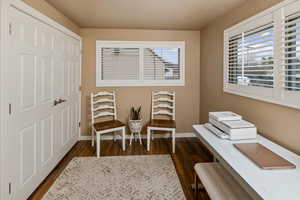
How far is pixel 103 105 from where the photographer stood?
3.88m

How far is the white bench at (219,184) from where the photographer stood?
57.5 inches

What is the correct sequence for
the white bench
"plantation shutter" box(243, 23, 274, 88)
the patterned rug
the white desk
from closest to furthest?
the white desk
the white bench
"plantation shutter" box(243, 23, 274, 88)
the patterned rug

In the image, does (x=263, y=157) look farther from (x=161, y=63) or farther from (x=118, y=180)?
(x=161, y=63)

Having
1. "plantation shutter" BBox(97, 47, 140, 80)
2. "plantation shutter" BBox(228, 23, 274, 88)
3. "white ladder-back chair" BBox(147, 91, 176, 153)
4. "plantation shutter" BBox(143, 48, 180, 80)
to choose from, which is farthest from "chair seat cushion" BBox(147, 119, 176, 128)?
"plantation shutter" BBox(228, 23, 274, 88)

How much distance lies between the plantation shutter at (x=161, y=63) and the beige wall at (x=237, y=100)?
0.56m

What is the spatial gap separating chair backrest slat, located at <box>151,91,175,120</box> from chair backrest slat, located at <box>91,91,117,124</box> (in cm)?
82

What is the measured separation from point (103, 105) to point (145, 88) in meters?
0.95

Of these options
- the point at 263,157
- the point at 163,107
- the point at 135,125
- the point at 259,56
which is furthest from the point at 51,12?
the point at 263,157

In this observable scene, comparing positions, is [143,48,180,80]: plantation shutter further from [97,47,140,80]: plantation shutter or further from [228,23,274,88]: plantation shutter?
[228,23,274,88]: plantation shutter

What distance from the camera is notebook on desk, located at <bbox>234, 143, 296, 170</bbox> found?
1337mm

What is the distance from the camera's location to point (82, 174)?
2.61 meters

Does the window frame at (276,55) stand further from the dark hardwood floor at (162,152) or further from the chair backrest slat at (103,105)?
the chair backrest slat at (103,105)

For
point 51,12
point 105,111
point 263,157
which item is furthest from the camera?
point 105,111

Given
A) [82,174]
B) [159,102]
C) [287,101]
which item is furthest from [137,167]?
[287,101]
